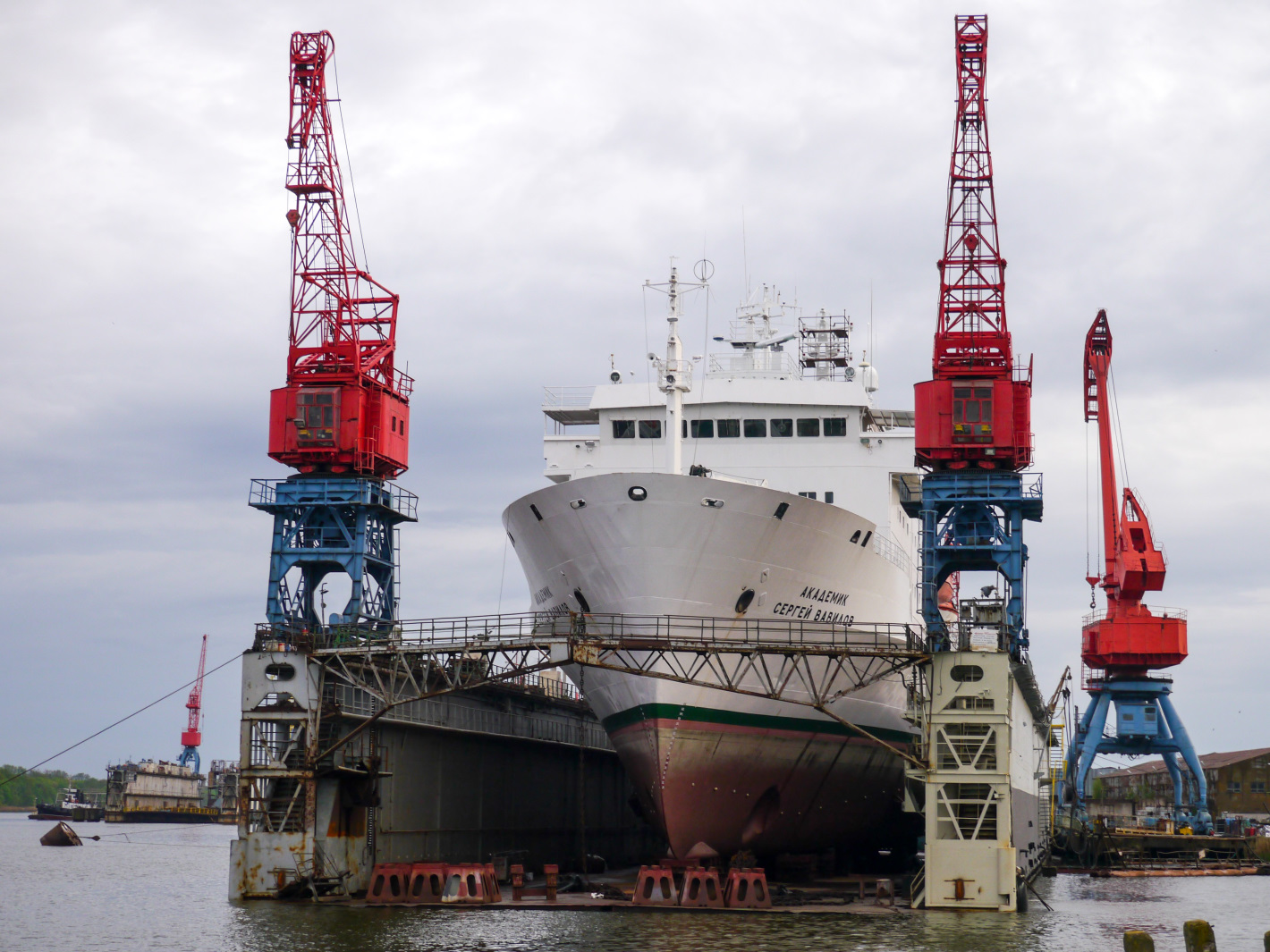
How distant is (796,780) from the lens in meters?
38.0

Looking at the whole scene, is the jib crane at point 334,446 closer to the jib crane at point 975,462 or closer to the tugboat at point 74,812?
the jib crane at point 975,462

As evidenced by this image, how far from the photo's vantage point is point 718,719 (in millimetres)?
35750

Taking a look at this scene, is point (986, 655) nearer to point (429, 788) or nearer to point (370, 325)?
point (429, 788)

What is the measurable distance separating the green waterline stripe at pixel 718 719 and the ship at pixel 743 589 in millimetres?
42

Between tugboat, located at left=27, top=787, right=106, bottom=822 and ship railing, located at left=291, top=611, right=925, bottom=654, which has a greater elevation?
ship railing, located at left=291, top=611, right=925, bottom=654

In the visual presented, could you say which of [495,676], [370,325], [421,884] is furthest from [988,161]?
[421,884]

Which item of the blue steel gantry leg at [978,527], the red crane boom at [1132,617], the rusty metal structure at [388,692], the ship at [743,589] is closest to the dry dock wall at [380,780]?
the rusty metal structure at [388,692]

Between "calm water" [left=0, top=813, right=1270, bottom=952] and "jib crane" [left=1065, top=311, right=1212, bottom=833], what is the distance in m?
23.7

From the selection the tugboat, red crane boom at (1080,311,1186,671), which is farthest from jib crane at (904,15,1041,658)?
the tugboat

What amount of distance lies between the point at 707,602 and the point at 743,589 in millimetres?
1040

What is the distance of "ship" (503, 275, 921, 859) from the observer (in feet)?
116

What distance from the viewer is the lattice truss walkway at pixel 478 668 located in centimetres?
3297

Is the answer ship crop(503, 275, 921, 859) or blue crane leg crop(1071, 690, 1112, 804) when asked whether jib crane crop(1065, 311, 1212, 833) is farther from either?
ship crop(503, 275, 921, 859)

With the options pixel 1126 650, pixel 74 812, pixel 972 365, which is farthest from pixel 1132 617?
pixel 74 812
